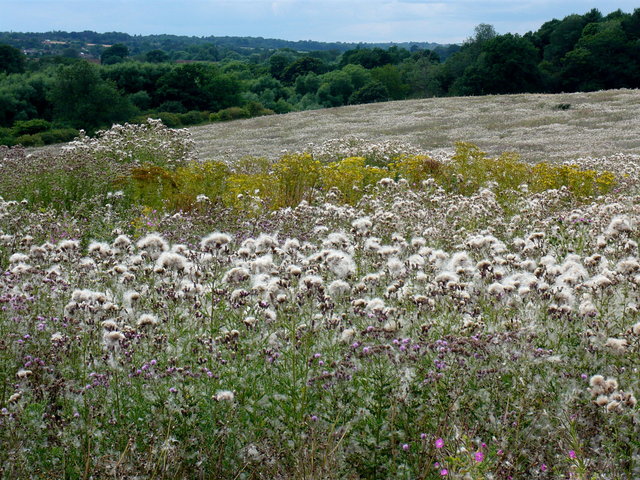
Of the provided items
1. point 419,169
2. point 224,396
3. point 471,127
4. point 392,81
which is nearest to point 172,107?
point 392,81

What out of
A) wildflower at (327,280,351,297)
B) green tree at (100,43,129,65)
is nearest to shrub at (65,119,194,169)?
wildflower at (327,280,351,297)

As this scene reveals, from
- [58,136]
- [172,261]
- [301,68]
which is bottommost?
[58,136]

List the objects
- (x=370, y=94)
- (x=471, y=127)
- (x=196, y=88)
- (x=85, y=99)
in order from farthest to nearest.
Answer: (x=370, y=94)
(x=196, y=88)
(x=85, y=99)
(x=471, y=127)

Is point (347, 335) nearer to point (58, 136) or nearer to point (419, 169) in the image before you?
point (419, 169)

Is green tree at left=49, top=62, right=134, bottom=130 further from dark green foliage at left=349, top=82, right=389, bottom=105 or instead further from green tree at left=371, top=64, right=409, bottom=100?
green tree at left=371, top=64, right=409, bottom=100

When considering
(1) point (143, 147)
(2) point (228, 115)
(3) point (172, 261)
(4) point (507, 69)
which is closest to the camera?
(3) point (172, 261)

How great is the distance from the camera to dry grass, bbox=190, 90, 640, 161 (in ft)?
78.1

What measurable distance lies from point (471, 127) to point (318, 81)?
8242cm

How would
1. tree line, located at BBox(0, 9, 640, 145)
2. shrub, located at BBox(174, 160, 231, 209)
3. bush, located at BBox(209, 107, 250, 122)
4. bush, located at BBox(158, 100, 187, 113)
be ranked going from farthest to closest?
1. bush, located at BBox(158, 100, 187, 113)
2. tree line, located at BBox(0, 9, 640, 145)
3. bush, located at BBox(209, 107, 250, 122)
4. shrub, located at BBox(174, 160, 231, 209)

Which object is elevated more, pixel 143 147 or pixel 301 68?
pixel 301 68

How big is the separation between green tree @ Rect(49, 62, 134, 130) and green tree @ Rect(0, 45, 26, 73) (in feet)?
127

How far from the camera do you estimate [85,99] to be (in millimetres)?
64750

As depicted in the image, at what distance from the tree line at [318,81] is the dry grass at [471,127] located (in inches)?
684

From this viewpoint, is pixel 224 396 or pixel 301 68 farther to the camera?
pixel 301 68
